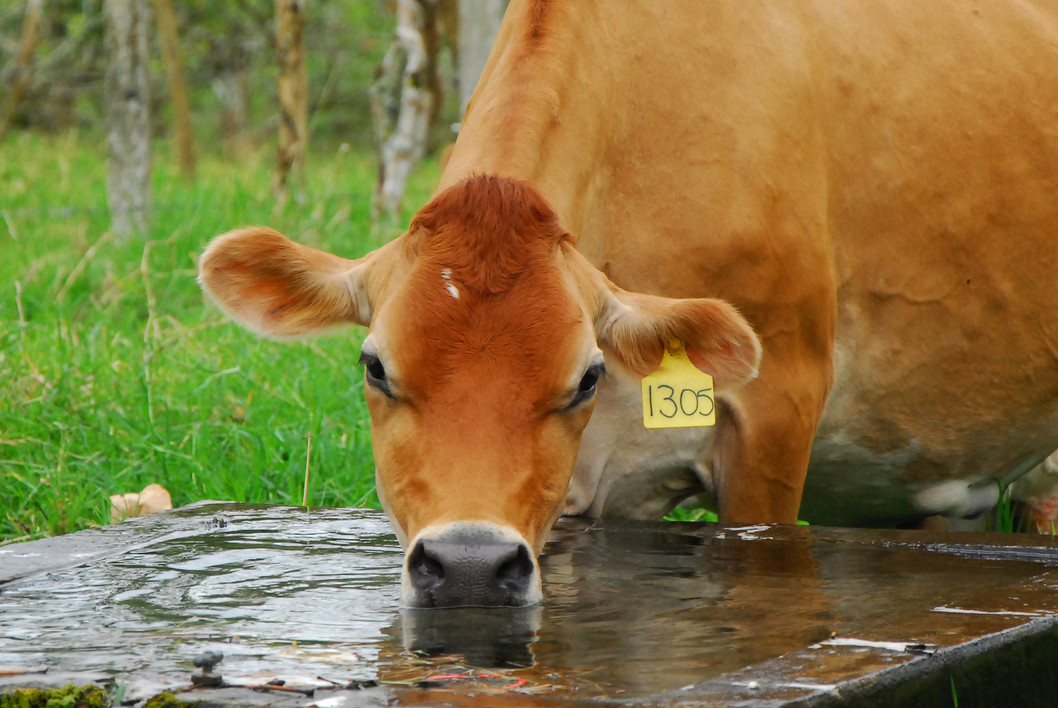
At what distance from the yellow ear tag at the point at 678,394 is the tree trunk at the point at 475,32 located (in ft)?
11.6

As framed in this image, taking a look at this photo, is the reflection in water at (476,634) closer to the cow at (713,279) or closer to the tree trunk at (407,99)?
the cow at (713,279)

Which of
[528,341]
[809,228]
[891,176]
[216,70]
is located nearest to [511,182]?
[528,341]

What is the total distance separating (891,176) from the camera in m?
4.00

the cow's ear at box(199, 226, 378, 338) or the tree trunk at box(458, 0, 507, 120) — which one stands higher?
the tree trunk at box(458, 0, 507, 120)

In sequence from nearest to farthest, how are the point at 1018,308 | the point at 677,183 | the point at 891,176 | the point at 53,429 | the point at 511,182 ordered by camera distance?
the point at 511,182 → the point at 677,183 → the point at 891,176 → the point at 1018,308 → the point at 53,429

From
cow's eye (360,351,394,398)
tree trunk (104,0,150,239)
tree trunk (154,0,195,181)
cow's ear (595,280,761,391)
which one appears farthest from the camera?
tree trunk (154,0,195,181)

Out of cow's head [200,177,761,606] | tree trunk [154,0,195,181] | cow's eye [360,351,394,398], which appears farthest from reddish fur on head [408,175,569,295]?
→ tree trunk [154,0,195,181]

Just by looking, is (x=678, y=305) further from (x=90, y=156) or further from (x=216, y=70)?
(x=216, y=70)

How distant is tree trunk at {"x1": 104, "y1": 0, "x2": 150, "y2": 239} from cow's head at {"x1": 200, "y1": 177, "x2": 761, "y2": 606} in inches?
207

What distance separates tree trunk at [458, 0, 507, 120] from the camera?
663 cm

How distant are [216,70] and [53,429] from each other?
16.2 m

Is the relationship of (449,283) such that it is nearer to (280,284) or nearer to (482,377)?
(482,377)

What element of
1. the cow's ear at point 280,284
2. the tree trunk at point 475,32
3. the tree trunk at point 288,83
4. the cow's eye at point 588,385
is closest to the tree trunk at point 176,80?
the tree trunk at point 288,83

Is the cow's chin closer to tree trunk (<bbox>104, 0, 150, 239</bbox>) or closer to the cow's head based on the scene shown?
the cow's head
